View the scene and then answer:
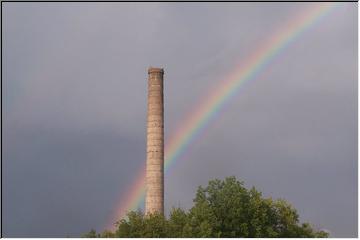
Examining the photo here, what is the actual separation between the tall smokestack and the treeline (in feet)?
33.7

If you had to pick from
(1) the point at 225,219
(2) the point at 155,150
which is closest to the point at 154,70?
(2) the point at 155,150

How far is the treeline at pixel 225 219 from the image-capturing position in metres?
43.3

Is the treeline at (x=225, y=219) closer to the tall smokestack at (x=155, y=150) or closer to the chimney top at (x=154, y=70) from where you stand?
the tall smokestack at (x=155, y=150)

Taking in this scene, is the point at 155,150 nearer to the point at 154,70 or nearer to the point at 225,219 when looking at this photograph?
the point at 154,70

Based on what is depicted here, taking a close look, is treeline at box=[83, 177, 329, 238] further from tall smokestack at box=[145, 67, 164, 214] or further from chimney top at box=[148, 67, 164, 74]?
chimney top at box=[148, 67, 164, 74]

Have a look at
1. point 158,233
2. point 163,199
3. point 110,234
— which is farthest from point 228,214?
point 163,199

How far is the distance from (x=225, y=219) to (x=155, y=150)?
57.4 ft

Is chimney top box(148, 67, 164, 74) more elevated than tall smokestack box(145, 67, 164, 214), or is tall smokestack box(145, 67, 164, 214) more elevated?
chimney top box(148, 67, 164, 74)

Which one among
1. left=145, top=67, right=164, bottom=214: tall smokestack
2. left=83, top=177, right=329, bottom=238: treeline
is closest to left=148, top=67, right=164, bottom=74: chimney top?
left=145, top=67, right=164, bottom=214: tall smokestack

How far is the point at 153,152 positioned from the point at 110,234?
11306mm

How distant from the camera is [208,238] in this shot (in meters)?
40.3

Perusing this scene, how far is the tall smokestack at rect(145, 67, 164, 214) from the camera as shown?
59.9 m

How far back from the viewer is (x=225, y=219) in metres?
44.0

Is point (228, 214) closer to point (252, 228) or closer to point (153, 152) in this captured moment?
point (252, 228)
